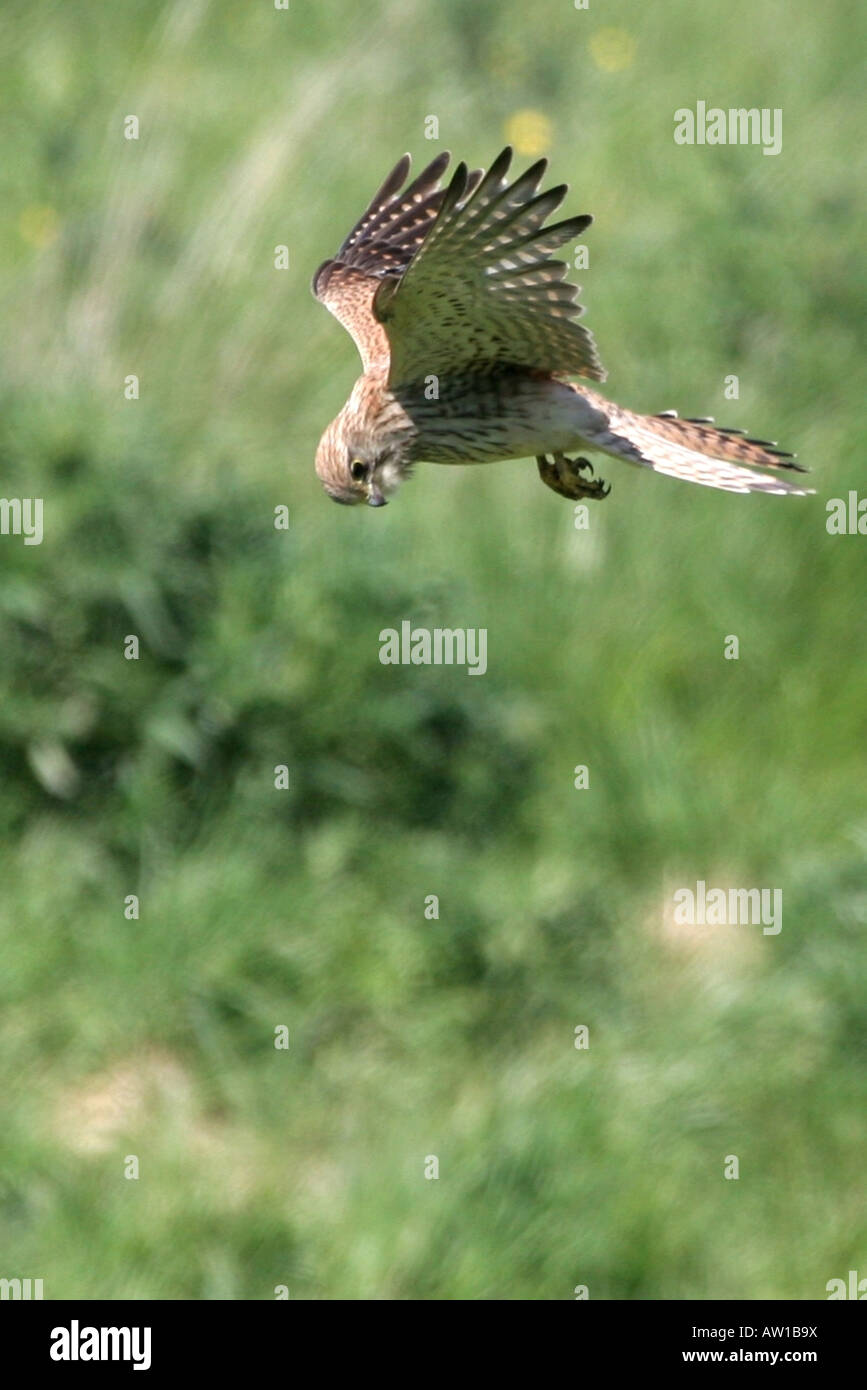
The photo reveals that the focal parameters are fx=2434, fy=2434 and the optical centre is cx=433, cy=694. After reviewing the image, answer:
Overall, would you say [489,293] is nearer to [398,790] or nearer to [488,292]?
[488,292]

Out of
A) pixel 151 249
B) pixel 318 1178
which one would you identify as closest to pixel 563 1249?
pixel 318 1178

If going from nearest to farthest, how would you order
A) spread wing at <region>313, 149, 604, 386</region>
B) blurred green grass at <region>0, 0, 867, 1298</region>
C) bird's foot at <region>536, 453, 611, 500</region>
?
bird's foot at <region>536, 453, 611, 500</region>, spread wing at <region>313, 149, 604, 386</region>, blurred green grass at <region>0, 0, 867, 1298</region>

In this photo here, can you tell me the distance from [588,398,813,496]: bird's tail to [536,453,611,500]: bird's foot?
0.21 ft

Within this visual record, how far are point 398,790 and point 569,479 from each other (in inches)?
217

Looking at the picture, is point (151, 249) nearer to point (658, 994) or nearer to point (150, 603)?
point (150, 603)

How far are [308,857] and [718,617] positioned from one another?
207 centimetres

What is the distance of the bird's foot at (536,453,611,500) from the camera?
3408 millimetres

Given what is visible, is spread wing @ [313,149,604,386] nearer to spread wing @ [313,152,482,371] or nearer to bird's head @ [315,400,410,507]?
bird's head @ [315,400,410,507]

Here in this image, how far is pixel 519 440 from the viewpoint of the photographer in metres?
3.91

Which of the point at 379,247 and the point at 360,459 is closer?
the point at 360,459

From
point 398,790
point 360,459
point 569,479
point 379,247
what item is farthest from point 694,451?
point 398,790

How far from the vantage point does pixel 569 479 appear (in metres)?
3.71

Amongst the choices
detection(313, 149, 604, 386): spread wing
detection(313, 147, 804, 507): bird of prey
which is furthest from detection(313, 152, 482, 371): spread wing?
detection(313, 149, 604, 386): spread wing

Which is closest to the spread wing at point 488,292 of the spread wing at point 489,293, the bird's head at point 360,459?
the spread wing at point 489,293
